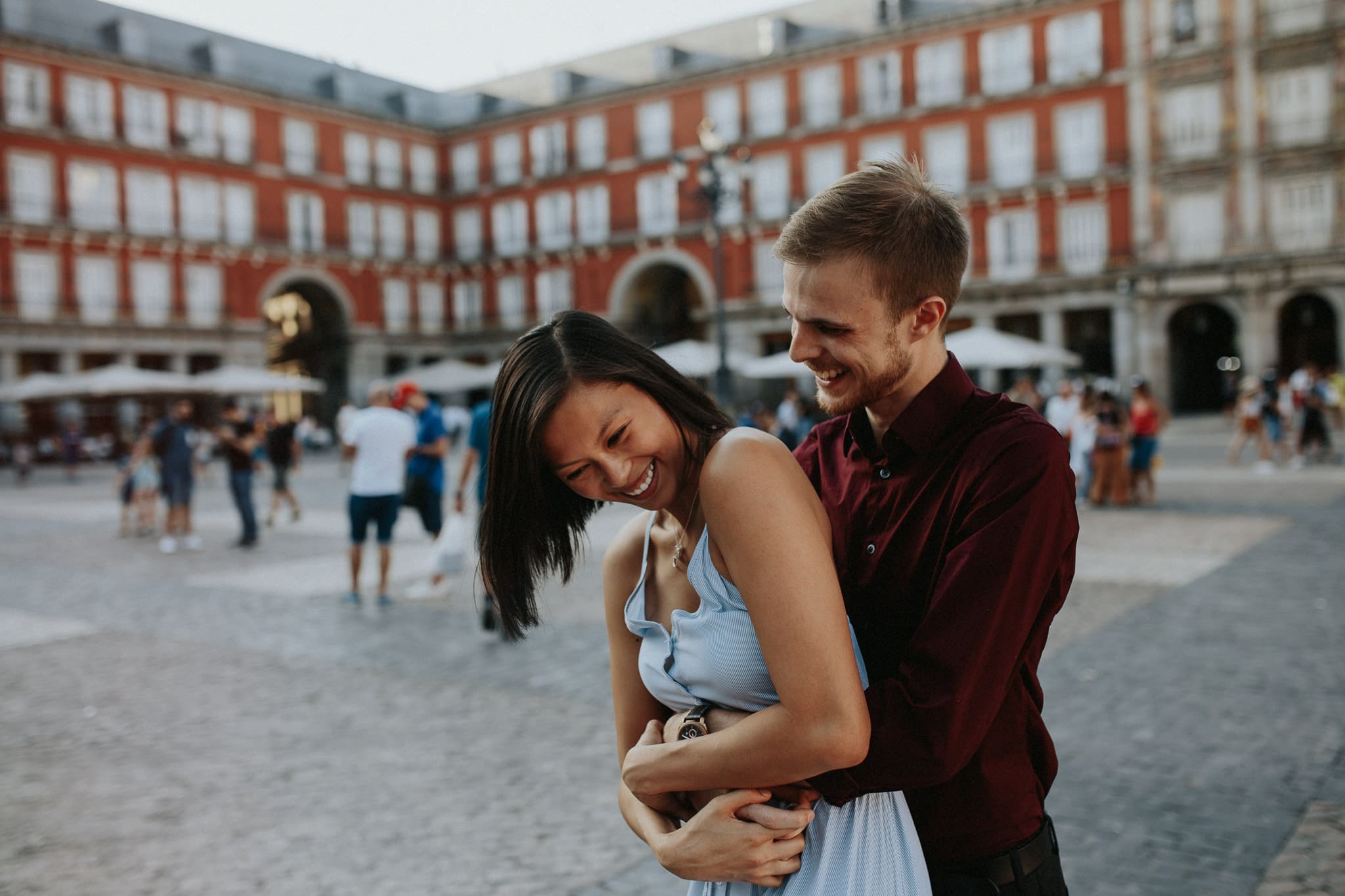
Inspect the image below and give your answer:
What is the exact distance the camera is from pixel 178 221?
35.8 m

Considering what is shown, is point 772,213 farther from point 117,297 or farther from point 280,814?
point 280,814

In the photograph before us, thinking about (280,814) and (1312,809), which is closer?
(1312,809)

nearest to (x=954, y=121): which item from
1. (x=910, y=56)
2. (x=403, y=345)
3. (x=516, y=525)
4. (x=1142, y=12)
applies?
(x=910, y=56)

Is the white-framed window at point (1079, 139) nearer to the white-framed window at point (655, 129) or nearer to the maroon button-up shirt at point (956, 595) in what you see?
the white-framed window at point (655, 129)

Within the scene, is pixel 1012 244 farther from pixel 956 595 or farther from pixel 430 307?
pixel 956 595

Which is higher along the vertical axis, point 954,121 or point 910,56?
point 910,56

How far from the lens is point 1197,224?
31188mm

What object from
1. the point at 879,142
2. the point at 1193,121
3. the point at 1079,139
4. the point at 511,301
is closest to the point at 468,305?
the point at 511,301

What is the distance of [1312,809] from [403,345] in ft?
137

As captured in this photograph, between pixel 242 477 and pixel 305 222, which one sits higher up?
pixel 305 222

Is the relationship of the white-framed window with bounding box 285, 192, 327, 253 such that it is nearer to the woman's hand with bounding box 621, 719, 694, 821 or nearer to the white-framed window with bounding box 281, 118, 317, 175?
the white-framed window with bounding box 281, 118, 317, 175

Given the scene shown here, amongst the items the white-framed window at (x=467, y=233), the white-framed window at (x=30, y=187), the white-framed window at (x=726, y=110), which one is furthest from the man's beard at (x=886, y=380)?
the white-framed window at (x=467, y=233)

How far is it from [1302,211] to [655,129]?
21260 mm

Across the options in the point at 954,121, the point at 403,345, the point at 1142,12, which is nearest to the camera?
the point at 1142,12
